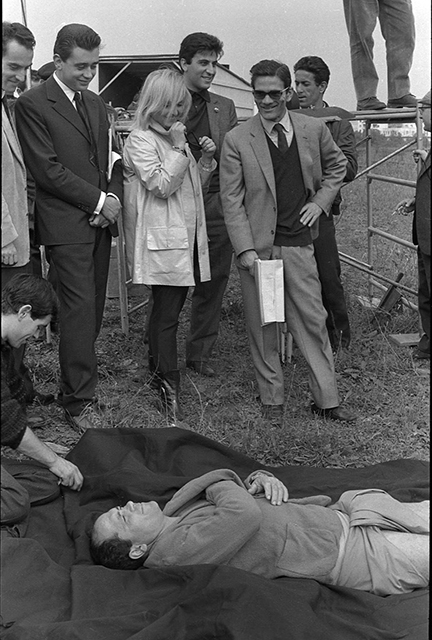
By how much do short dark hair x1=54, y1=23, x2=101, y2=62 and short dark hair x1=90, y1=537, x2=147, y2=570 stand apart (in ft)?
7.78

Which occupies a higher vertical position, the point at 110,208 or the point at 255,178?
the point at 255,178

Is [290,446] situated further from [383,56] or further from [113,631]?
[383,56]

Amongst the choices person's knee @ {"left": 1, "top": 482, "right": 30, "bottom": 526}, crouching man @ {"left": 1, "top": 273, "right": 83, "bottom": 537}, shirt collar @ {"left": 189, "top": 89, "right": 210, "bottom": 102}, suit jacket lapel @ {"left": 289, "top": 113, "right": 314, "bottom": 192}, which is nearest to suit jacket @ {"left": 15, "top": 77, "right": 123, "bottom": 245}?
shirt collar @ {"left": 189, "top": 89, "right": 210, "bottom": 102}

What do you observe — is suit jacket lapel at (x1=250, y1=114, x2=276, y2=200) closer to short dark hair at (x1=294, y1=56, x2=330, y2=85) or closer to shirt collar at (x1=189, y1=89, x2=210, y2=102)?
shirt collar at (x1=189, y1=89, x2=210, y2=102)

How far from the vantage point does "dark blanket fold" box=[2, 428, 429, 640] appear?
2537mm

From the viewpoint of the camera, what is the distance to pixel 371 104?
6.12 metres

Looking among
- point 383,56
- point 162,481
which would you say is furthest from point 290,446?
point 383,56

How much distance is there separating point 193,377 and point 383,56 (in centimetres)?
279

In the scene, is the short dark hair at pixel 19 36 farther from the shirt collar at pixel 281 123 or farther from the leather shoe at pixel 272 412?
the leather shoe at pixel 272 412

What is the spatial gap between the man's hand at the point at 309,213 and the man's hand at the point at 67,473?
180cm

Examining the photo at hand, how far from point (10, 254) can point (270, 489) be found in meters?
1.67

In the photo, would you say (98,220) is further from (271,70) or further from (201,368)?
(201,368)

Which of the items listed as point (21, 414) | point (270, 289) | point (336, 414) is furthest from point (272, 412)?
point (21, 414)

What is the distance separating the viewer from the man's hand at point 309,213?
445cm
